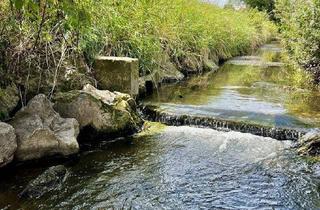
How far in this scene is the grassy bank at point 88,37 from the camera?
17.7 feet

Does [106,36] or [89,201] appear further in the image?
[106,36]

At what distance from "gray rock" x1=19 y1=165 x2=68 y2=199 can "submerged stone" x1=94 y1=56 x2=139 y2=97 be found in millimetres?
2773

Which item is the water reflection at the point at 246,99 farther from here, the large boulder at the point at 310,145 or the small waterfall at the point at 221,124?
the large boulder at the point at 310,145

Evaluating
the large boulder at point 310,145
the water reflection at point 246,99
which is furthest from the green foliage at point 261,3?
the large boulder at point 310,145

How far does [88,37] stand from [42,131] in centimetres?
258

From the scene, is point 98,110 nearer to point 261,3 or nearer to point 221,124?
point 221,124

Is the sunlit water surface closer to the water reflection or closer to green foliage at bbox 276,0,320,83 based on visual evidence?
the water reflection

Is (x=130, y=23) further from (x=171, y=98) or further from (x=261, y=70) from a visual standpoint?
(x=261, y=70)

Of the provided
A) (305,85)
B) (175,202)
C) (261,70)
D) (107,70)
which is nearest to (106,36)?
(107,70)

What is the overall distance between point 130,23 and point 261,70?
21.7 feet

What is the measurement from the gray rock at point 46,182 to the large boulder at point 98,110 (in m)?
1.23

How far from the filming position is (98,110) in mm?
5918

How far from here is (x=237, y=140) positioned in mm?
6047

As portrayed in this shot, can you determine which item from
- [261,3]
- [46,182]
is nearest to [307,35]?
[46,182]
